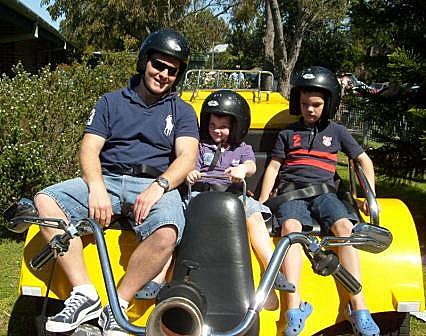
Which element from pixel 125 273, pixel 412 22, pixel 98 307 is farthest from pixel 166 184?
pixel 412 22

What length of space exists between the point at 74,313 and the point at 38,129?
377 centimetres

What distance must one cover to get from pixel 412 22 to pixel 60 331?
602 cm

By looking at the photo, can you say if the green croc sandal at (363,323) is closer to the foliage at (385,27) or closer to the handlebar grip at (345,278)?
the handlebar grip at (345,278)

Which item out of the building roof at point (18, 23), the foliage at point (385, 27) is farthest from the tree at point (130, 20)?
the foliage at point (385, 27)

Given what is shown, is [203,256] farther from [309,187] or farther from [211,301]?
[309,187]

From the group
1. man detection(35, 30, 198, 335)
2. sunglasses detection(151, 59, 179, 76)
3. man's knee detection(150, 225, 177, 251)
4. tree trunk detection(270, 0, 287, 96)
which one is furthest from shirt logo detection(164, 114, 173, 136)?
tree trunk detection(270, 0, 287, 96)

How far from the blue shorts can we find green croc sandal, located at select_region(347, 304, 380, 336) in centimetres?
60

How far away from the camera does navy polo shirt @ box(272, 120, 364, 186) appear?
172 inches

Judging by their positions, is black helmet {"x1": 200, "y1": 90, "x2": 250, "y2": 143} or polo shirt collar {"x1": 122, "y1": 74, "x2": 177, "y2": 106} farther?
black helmet {"x1": 200, "y1": 90, "x2": 250, "y2": 143}

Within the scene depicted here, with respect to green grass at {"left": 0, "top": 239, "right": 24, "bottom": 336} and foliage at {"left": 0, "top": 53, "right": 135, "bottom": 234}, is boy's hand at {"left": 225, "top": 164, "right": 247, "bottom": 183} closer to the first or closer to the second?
green grass at {"left": 0, "top": 239, "right": 24, "bottom": 336}

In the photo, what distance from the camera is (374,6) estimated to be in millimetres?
7621

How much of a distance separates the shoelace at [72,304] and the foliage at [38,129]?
326 centimetres

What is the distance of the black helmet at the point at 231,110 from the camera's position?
4.26 meters

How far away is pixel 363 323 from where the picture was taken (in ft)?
10.8
